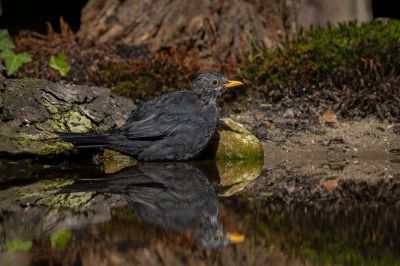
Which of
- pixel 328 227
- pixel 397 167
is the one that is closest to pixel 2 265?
pixel 328 227

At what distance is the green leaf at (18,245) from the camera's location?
5008 mm

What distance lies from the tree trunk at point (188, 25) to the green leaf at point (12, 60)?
76.4 inches

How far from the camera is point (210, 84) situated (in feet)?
28.4

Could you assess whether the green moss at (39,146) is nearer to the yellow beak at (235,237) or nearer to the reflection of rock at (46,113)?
the reflection of rock at (46,113)

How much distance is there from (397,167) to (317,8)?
509cm

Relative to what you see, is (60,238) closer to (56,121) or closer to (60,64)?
(56,121)

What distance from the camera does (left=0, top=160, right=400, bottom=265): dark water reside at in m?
4.79

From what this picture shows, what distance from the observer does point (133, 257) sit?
472cm

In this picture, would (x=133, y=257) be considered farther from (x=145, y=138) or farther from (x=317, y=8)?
(x=317, y=8)

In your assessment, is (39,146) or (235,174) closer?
(235,174)

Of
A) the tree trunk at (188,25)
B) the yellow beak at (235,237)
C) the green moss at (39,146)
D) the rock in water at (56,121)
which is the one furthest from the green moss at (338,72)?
the yellow beak at (235,237)

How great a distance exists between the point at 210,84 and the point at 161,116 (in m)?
0.71

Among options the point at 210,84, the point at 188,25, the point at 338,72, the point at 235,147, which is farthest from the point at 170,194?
the point at 188,25

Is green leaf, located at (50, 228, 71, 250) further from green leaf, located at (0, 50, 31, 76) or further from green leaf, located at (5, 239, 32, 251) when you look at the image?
green leaf, located at (0, 50, 31, 76)
